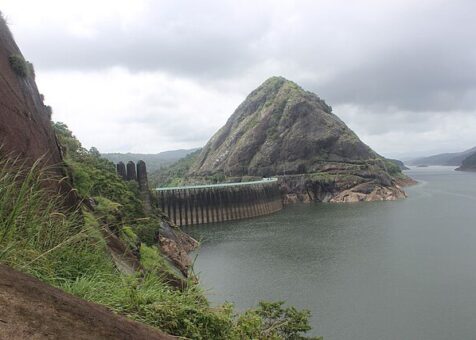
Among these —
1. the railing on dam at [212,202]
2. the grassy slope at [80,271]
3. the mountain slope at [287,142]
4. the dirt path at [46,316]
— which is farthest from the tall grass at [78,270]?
the mountain slope at [287,142]

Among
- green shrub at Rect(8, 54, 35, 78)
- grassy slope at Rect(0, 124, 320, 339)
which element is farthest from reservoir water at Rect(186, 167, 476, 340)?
green shrub at Rect(8, 54, 35, 78)

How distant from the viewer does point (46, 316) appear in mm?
3252

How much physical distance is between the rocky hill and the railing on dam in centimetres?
2004

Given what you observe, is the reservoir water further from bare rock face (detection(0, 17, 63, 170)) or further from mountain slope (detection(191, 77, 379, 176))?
mountain slope (detection(191, 77, 379, 176))

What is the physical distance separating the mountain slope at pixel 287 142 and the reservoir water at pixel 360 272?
4563 centimetres

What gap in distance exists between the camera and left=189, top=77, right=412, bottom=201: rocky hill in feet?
298

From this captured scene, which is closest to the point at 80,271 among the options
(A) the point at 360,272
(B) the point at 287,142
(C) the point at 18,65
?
(C) the point at 18,65

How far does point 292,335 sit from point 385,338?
8.28m

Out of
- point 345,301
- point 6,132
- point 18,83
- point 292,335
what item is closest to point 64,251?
point 6,132

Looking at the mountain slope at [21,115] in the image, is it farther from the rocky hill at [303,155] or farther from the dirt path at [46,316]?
the rocky hill at [303,155]

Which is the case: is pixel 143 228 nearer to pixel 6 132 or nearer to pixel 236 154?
pixel 6 132

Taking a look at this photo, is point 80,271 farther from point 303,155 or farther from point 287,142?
point 287,142

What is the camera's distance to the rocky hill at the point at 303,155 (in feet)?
298

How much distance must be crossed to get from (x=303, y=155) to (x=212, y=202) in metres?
38.9
